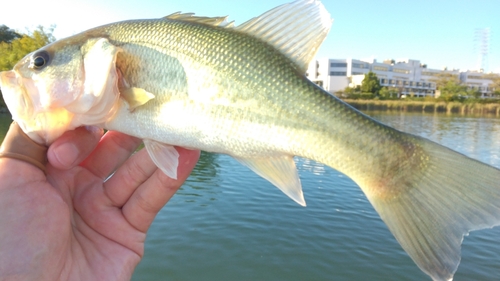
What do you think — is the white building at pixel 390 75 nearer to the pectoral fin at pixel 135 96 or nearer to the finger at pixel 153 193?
the finger at pixel 153 193

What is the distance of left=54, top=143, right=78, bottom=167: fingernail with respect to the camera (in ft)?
7.29

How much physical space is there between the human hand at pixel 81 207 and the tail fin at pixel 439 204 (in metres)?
1.58

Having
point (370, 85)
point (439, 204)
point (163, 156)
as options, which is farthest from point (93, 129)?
point (370, 85)

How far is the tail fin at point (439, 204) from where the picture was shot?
1790 mm

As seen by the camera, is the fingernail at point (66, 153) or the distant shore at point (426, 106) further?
the distant shore at point (426, 106)

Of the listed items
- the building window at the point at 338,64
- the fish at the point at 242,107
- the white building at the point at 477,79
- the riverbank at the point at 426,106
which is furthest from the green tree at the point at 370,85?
the fish at the point at 242,107

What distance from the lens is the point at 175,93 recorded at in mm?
2174

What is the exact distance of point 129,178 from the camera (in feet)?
9.78

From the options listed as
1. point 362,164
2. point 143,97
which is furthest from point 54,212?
point 362,164

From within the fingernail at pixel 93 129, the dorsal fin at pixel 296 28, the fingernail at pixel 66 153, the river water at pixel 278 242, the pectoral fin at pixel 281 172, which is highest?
the dorsal fin at pixel 296 28

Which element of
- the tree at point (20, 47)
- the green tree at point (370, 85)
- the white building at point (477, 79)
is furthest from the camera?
the white building at point (477, 79)

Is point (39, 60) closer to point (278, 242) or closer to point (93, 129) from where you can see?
point (93, 129)

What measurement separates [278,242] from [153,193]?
6.67 meters

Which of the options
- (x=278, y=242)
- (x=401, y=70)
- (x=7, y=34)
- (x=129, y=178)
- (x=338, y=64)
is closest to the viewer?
(x=129, y=178)
